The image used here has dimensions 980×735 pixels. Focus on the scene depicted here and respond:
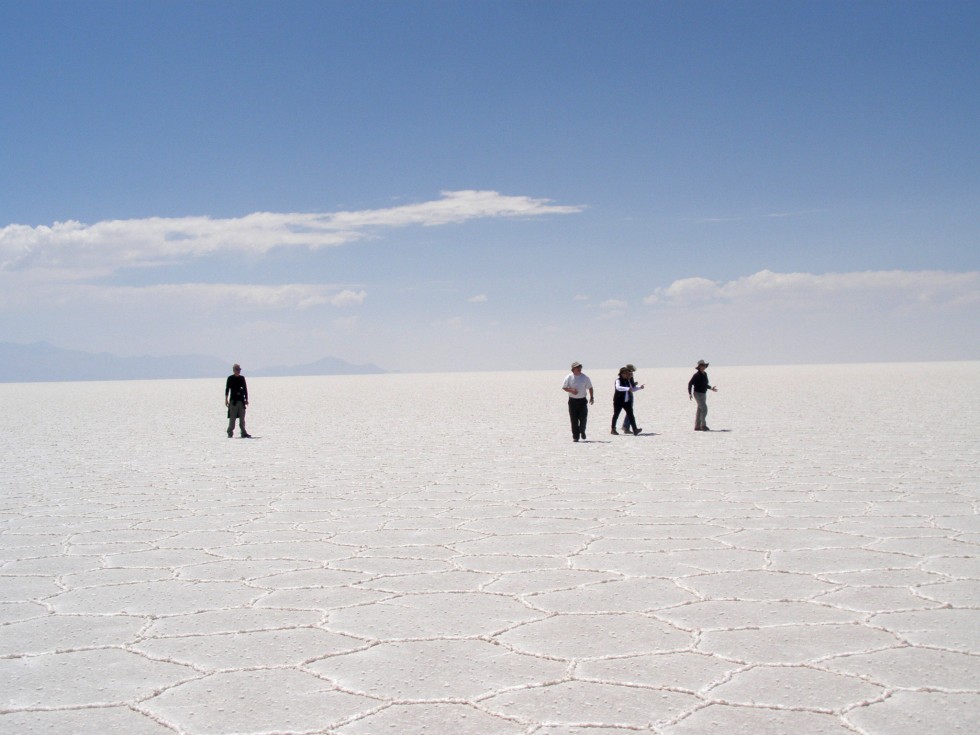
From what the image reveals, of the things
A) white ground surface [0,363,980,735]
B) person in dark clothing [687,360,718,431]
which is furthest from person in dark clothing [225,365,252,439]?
person in dark clothing [687,360,718,431]

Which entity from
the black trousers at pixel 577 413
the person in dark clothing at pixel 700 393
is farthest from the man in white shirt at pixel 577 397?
the person in dark clothing at pixel 700 393

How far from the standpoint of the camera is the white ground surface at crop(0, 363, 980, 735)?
11.5 ft

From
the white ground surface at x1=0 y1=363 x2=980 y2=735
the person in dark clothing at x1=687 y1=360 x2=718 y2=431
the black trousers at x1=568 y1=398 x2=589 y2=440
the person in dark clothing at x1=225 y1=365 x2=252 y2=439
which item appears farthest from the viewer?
the person in dark clothing at x1=225 y1=365 x2=252 y2=439

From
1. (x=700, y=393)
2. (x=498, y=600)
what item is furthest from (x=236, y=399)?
(x=498, y=600)

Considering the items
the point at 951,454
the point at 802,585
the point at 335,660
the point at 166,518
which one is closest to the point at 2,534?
the point at 166,518

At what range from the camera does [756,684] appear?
12.1 feet

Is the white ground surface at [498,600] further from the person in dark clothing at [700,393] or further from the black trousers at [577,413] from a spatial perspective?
the person in dark clothing at [700,393]

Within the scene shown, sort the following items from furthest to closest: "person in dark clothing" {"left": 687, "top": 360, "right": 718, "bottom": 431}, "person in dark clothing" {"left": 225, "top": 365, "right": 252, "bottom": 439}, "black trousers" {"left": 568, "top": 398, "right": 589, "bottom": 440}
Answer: "person in dark clothing" {"left": 225, "top": 365, "right": 252, "bottom": 439} < "person in dark clothing" {"left": 687, "top": 360, "right": 718, "bottom": 431} < "black trousers" {"left": 568, "top": 398, "right": 589, "bottom": 440}

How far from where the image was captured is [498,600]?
503 centimetres

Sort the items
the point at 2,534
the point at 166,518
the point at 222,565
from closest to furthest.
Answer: the point at 222,565, the point at 2,534, the point at 166,518

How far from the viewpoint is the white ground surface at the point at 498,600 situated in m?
3.51

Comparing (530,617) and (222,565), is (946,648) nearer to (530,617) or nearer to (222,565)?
(530,617)

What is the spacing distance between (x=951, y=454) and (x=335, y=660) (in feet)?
34.4

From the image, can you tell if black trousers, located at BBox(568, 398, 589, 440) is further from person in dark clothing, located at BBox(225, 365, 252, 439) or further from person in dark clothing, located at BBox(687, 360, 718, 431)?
person in dark clothing, located at BBox(225, 365, 252, 439)
